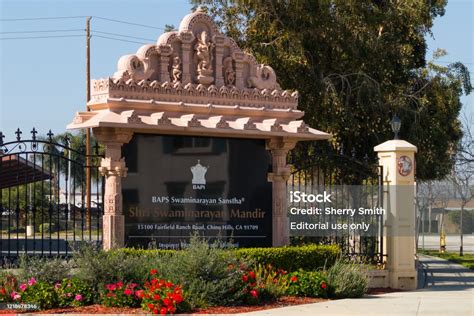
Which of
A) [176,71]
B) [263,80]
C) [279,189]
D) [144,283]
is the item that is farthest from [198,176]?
[144,283]

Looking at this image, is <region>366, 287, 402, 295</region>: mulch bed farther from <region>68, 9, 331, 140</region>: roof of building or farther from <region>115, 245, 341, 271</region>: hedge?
<region>68, 9, 331, 140</region>: roof of building

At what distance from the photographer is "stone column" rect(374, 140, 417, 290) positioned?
2098 centimetres

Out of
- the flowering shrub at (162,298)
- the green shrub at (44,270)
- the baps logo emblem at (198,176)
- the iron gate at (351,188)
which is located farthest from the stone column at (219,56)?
the flowering shrub at (162,298)

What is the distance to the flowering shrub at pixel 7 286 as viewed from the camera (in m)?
15.4

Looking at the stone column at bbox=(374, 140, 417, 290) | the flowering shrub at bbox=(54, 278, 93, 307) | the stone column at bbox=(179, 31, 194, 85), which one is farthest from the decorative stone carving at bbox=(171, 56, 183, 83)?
the stone column at bbox=(374, 140, 417, 290)

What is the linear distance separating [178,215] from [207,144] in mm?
1634

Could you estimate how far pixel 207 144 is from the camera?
1889 centimetres

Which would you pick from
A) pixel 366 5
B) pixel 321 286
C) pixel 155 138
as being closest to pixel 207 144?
pixel 155 138

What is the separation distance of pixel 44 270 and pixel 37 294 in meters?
0.71

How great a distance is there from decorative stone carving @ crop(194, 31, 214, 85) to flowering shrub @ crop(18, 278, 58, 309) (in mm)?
5769

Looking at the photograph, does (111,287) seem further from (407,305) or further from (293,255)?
(407,305)

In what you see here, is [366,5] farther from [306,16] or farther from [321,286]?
[321,286]

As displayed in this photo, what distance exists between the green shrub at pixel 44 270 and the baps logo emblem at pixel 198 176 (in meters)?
3.57

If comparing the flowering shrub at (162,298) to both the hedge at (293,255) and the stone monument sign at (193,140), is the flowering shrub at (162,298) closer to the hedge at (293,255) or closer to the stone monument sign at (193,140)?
the hedge at (293,255)
